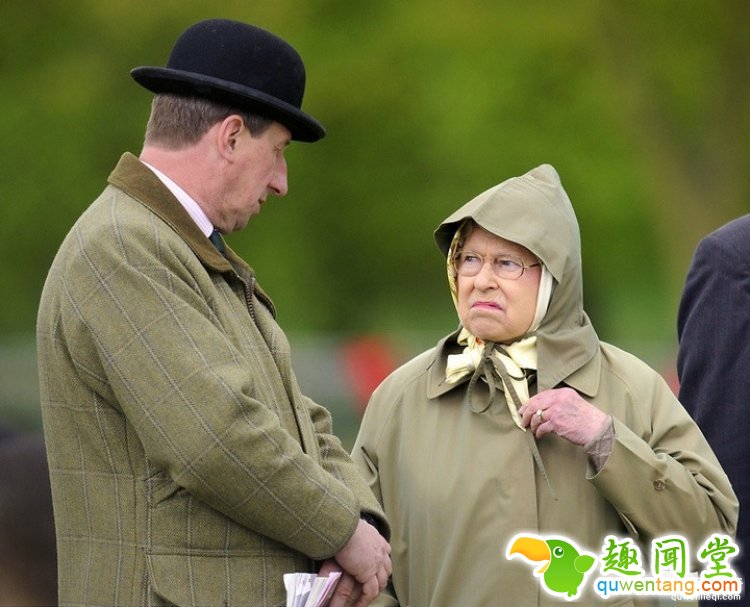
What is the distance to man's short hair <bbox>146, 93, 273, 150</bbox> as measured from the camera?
357 centimetres

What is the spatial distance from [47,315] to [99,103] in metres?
11.5

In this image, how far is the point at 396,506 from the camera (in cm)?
408

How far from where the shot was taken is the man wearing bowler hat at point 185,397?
3.25 metres

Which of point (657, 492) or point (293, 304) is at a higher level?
point (657, 492)

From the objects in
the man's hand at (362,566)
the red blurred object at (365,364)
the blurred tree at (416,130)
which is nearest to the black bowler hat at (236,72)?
the man's hand at (362,566)

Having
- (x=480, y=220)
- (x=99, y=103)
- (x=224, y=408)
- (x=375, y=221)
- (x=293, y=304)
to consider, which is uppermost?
(x=480, y=220)

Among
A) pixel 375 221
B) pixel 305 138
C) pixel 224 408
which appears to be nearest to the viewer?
pixel 224 408

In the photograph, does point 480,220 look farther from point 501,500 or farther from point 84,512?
point 84,512

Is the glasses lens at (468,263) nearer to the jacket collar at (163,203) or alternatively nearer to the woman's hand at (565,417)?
the woman's hand at (565,417)

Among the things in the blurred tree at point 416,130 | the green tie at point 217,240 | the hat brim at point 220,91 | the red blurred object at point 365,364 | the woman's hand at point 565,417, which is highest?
the hat brim at point 220,91

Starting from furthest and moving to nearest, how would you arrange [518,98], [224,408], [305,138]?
[518,98]
[305,138]
[224,408]

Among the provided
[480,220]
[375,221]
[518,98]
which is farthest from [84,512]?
[375,221]

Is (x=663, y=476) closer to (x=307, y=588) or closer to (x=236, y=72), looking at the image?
(x=307, y=588)

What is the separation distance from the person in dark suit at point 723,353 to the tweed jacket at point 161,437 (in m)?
1.25
